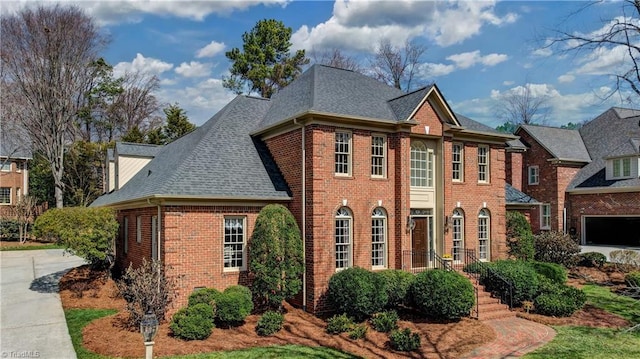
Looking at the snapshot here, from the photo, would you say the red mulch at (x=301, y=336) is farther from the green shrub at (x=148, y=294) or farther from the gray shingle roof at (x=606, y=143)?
the gray shingle roof at (x=606, y=143)

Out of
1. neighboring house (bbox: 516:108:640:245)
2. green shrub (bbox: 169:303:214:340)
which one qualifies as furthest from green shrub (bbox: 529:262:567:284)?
neighboring house (bbox: 516:108:640:245)

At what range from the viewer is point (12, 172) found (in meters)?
45.0

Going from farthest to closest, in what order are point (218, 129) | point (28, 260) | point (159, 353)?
point (28, 260)
point (218, 129)
point (159, 353)

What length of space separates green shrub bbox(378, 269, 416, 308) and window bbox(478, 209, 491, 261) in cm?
646

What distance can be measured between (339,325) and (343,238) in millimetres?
3723

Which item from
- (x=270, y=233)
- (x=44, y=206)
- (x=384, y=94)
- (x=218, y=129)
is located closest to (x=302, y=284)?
(x=270, y=233)

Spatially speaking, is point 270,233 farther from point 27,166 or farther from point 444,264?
point 27,166

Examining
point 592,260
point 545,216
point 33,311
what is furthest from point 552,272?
point 33,311

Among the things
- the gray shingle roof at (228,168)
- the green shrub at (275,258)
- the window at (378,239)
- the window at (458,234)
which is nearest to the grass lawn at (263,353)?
the green shrub at (275,258)

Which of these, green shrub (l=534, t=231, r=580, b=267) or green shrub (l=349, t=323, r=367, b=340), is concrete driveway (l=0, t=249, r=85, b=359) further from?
green shrub (l=534, t=231, r=580, b=267)

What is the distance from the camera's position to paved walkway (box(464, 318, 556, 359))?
12.6m

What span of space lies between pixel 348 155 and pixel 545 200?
81.5ft

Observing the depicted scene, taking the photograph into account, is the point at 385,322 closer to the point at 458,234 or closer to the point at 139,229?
the point at 458,234

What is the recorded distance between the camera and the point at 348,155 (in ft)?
56.4
